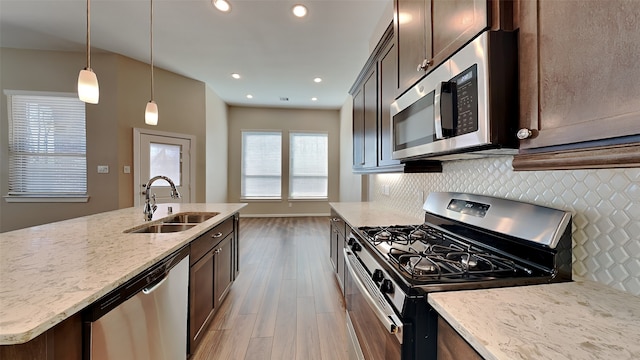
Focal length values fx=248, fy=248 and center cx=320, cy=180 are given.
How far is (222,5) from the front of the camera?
9.07 ft

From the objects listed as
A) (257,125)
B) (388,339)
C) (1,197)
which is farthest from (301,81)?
(1,197)

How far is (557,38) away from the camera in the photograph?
65 cm

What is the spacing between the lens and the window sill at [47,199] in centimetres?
385

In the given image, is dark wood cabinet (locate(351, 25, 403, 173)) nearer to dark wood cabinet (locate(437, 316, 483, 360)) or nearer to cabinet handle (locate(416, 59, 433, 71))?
cabinet handle (locate(416, 59, 433, 71))

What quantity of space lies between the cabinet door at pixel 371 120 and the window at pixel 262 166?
4.66 m

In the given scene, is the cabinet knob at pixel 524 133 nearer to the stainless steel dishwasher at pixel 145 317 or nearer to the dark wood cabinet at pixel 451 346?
the dark wood cabinet at pixel 451 346

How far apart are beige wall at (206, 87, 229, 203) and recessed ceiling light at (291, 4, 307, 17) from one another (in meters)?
3.17

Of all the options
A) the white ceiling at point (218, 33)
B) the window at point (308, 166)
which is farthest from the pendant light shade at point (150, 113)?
the window at point (308, 166)

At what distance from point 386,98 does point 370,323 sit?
1.50 meters

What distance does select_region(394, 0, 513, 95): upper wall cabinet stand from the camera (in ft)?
2.66

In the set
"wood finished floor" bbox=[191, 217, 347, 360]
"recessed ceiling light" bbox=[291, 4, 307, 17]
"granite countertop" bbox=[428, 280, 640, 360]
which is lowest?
"wood finished floor" bbox=[191, 217, 347, 360]

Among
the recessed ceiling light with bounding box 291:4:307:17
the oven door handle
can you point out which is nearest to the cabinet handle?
the oven door handle

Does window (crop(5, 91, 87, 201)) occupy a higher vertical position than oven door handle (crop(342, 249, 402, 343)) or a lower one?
higher

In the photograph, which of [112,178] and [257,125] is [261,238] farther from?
[257,125]
